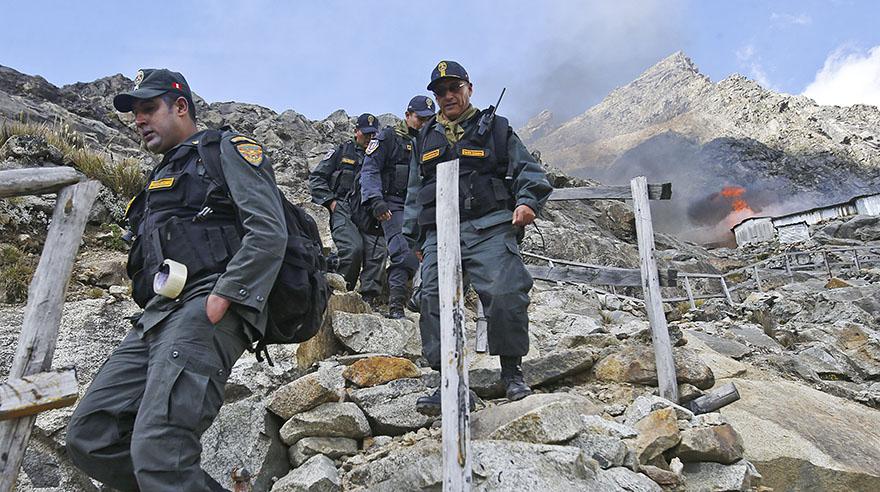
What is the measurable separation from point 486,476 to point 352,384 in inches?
68.8

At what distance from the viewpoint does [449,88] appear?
399cm

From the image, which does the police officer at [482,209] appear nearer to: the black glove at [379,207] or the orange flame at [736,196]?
the black glove at [379,207]

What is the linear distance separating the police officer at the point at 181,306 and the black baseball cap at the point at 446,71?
5.46 feet

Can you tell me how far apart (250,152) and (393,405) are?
212cm

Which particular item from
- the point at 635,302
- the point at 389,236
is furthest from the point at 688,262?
the point at 389,236

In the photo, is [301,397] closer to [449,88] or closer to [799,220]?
[449,88]

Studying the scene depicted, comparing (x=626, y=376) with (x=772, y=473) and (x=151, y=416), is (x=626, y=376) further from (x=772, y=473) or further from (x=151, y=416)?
(x=151, y=416)

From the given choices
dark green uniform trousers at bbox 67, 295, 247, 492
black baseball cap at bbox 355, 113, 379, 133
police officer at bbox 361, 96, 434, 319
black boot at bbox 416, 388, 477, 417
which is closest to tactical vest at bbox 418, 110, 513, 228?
black boot at bbox 416, 388, 477, 417

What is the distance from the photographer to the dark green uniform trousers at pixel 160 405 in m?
2.03

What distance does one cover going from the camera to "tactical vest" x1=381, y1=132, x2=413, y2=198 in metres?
6.41

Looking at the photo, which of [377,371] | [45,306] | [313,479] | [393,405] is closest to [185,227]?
[45,306]

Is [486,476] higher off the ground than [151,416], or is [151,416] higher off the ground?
[151,416]

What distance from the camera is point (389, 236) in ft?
21.3

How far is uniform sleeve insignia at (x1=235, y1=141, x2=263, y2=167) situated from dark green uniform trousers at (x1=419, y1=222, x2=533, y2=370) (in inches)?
58.9
